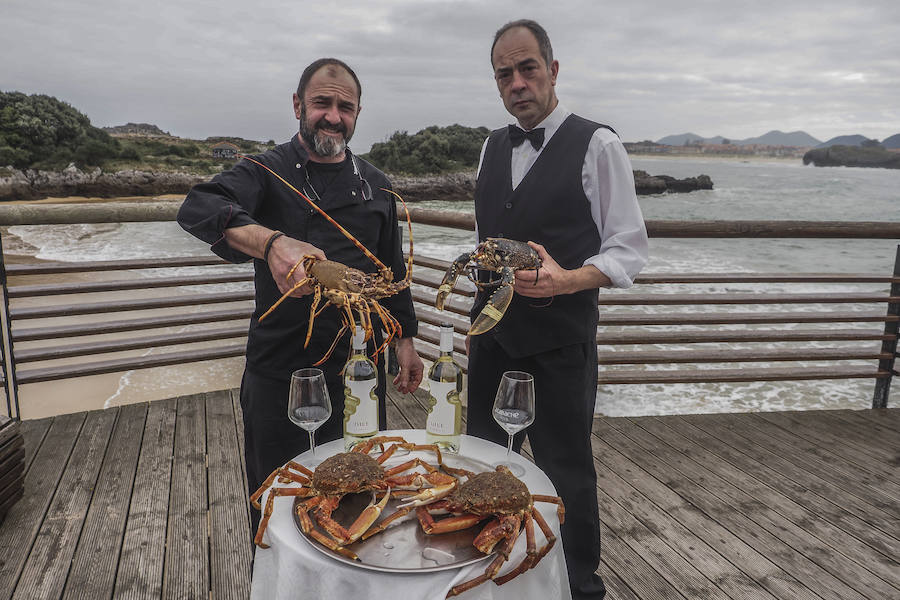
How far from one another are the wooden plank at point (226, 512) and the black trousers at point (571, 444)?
1.21 meters

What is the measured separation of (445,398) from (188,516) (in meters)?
1.69

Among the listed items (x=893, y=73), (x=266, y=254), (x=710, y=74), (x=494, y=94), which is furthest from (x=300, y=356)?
(x=893, y=73)

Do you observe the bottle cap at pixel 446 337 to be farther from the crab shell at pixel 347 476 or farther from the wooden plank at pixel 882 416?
the wooden plank at pixel 882 416

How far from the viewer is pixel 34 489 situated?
8.18ft

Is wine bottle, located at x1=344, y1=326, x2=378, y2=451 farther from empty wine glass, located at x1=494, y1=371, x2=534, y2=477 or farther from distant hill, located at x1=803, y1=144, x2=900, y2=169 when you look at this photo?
distant hill, located at x1=803, y1=144, x2=900, y2=169

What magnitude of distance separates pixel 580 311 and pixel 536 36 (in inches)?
37.6

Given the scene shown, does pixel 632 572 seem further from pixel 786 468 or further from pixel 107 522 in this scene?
pixel 107 522

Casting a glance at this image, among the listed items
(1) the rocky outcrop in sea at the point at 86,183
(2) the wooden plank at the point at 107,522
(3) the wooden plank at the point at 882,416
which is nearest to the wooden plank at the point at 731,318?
(3) the wooden plank at the point at 882,416

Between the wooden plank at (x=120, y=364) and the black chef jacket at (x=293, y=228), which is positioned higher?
the black chef jacket at (x=293, y=228)

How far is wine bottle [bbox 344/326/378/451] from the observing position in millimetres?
1337

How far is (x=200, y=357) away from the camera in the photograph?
3.61 metres

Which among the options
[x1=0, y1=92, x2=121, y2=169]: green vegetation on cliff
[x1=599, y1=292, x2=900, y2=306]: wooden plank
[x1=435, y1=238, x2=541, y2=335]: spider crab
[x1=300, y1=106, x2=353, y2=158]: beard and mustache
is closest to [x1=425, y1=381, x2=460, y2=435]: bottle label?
[x1=435, y1=238, x2=541, y2=335]: spider crab

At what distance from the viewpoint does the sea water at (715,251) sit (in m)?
6.70

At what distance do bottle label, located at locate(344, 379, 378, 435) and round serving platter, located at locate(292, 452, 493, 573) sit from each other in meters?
0.26
